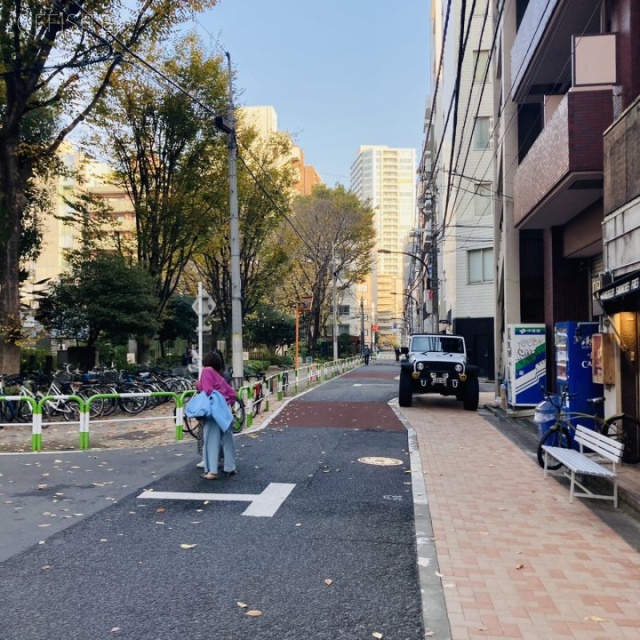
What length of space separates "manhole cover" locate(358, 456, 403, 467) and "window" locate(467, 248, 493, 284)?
23276 millimetres

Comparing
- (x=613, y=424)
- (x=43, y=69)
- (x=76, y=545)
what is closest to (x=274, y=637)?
(x=76, y=545)

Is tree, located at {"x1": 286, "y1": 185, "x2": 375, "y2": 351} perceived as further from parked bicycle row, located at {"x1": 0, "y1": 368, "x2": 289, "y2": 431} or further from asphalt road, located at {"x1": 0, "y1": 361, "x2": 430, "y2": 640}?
asphalt road, located at {"x1": 0, "y1": 361, "x2": 430, "y2": 640}

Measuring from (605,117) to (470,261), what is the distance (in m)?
22.6

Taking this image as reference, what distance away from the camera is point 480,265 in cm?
3142

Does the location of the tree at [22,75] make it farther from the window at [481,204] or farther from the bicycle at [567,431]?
the window at [481,204]

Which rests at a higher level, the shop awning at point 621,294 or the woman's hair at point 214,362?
the shop awning at point 621,294

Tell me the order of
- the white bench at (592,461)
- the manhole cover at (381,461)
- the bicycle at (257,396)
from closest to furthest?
the white bench at (592,461)
the manhole cover at (381,461)
the bicycle at (257,396)

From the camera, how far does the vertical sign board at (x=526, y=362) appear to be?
579 inches

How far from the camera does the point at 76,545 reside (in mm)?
5258

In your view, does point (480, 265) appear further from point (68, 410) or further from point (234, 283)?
point (68, 410)

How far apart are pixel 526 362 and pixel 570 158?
652 centimetres

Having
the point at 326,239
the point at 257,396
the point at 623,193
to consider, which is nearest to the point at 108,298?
the point at 257,396

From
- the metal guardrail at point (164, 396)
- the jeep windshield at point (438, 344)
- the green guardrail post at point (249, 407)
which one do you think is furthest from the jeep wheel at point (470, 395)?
the green guardrail post at point (249, 407)

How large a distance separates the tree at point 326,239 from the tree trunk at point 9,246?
24568 millimetres
